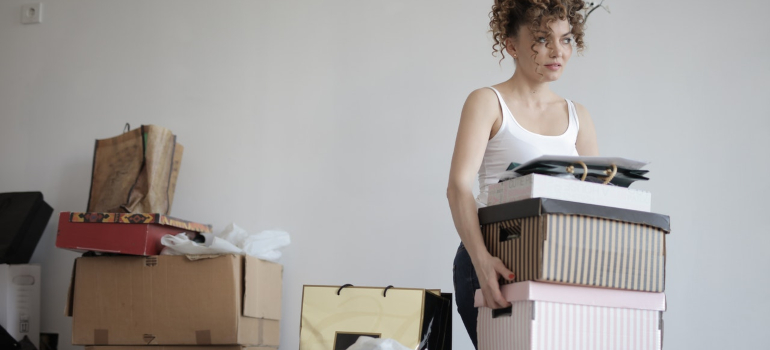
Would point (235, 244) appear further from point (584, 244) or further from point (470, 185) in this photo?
point (584, 244)

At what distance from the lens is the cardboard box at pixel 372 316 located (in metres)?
1.73

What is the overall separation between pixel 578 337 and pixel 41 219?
247 cm

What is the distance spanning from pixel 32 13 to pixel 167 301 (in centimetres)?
162

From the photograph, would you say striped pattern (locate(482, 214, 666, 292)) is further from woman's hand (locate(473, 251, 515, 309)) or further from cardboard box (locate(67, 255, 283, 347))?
cardboard box (locate(67, 255, 283, 347))

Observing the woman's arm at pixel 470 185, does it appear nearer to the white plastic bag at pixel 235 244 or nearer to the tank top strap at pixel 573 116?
the tank top strap at pixel 573 116

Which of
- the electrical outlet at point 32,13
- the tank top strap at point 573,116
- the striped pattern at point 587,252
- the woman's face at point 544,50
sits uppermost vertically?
the electrical outlet at point 32,13

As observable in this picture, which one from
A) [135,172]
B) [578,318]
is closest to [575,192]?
[578,318]

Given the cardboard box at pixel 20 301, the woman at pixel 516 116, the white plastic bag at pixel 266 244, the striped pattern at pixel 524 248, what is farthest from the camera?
the cardboard box at pixel 20 301

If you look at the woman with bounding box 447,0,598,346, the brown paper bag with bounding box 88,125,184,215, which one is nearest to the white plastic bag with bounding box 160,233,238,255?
the brown paper bag with bounding box 88,125,184,215

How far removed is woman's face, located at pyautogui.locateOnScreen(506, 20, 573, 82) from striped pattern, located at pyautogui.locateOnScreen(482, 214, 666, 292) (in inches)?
14.7

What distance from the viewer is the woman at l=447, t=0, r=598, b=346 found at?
1291mm

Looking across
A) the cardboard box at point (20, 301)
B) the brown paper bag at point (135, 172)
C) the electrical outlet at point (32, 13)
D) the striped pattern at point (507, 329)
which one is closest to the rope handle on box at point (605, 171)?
the striped pattern at point (507, 329)

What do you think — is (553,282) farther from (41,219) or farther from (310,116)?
(41,219)

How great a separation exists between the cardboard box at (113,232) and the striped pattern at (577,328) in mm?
1565
